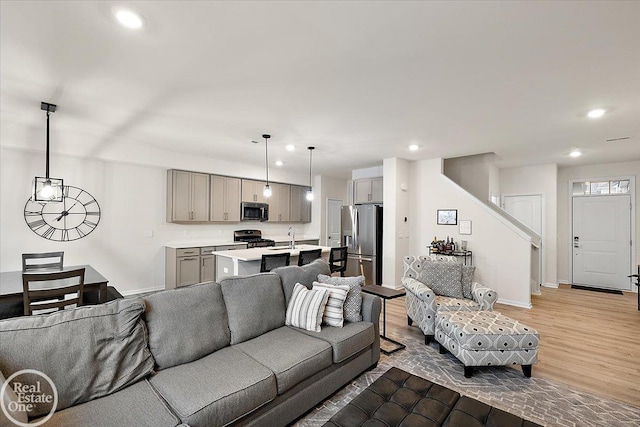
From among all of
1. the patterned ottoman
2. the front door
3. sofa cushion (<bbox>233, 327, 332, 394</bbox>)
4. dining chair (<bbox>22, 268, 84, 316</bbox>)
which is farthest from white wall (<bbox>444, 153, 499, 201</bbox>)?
dining chair (<bbox>22, 268, 84, 316</bbox>)

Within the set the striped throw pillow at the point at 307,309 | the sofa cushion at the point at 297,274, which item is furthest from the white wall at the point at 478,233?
the striped throw pillow at the point at 307,309

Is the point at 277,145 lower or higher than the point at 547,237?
higher

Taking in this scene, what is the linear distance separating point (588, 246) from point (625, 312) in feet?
6.93

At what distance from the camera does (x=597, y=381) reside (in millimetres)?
2623

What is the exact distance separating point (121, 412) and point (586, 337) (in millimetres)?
4733

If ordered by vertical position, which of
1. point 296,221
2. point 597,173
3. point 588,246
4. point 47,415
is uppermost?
point 597,173

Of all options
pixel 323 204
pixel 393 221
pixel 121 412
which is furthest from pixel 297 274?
pixel 323 204

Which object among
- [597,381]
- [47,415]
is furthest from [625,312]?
[47,415]

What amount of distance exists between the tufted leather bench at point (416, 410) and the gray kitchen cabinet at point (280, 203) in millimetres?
5645

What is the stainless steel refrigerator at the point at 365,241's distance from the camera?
5949 millimetres

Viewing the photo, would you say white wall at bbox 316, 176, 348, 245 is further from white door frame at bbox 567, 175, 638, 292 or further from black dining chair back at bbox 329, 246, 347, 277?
white door frame at bbox 567, 175, 638, 292

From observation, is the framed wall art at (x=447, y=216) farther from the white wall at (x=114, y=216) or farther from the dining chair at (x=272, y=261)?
the white wall at (x=114, y=216)

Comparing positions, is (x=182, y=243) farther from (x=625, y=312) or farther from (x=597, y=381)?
(x=625, y=312)

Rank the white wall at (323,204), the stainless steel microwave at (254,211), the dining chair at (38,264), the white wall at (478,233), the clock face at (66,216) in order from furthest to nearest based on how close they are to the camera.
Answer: the white wall at (323,204) < the stainless steel microwave at (254,211) < the white wall at (478,233) < the clock face at (66,216) < the dining chair at (38,264)
